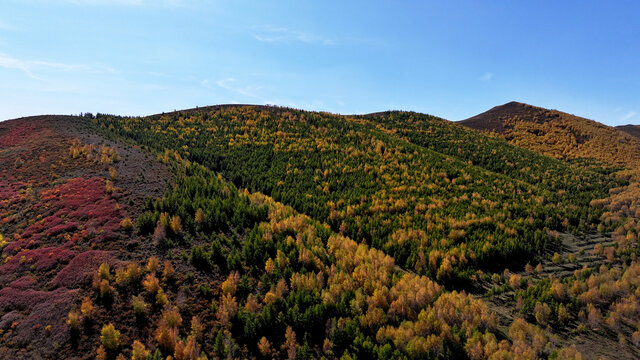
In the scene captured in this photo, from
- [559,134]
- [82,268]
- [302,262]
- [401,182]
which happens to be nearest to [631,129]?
[559,134]

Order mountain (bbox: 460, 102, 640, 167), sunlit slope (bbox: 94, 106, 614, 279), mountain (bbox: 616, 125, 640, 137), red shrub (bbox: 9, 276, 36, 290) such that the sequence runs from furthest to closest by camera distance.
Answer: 1. mountain (bbox: 616, 125, 640, 137)
2. mountain (bbox: 460, 102, 640, 167)
3. sunlit slope (bbox: 94, 106, 614, 279)
4. red shrub (bbox: 9, 276, 36, 290)

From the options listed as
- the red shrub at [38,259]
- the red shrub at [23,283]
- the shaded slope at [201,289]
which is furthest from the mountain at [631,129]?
the red shrub at [23,283]

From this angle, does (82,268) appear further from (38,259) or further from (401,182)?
(401,182)

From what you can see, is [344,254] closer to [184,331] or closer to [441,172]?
[184,331]

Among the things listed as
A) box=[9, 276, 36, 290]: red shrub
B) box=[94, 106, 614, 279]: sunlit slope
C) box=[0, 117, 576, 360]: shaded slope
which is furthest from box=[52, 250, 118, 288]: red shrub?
box=[94, 106, 614, 279]: sunlit slope

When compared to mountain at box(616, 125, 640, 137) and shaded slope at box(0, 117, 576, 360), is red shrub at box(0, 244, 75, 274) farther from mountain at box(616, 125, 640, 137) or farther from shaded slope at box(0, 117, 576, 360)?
mountain at box(616, 125, 640, 137)

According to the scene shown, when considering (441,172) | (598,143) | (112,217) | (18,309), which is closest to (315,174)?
(441,172)
